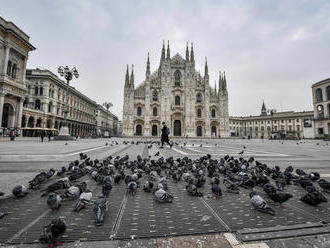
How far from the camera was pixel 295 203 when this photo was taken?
2.11m

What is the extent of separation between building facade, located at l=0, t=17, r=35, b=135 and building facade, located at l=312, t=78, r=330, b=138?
57858 millimetres

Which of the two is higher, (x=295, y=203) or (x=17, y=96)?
(x=17, y=96)

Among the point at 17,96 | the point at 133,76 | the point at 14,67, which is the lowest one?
the point at 17,96

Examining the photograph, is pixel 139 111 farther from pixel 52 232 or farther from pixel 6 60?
pixel 52 232

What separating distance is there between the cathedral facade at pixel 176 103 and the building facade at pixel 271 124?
916 inches

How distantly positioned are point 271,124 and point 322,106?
87.2ft

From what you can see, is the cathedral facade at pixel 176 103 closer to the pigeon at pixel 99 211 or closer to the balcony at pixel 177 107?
the balcony at pixel 177 107

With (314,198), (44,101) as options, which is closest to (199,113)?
(44,101)

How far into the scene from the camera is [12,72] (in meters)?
22.7

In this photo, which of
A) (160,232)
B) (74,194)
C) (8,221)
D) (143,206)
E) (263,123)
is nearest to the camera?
(160,232)

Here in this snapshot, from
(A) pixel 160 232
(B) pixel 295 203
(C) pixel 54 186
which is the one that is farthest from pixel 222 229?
(C) pixel 54 186

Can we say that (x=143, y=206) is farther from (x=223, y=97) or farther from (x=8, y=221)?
(x=223, y=97)

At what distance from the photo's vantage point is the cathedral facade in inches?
1538

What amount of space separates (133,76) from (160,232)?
4077 cm
